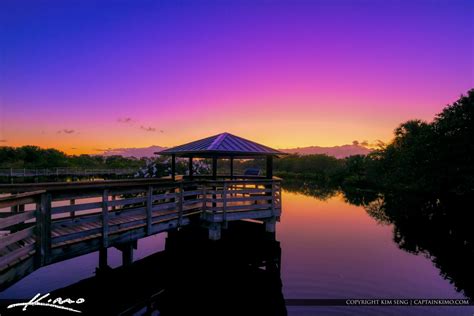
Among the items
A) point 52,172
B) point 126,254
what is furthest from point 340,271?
point 52,172

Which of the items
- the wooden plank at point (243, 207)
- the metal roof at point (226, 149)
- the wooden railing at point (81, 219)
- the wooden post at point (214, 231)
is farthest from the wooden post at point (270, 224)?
the metal roof at point (226, 149)

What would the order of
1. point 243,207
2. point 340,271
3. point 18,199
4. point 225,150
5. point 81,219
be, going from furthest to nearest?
point 340,271 < point 243,207 < point 225,150 < point 81,219 < point 18,199

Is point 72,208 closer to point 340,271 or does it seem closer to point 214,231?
point 214,231

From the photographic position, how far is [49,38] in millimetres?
14336

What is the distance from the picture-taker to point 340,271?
926cm

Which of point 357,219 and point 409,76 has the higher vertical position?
point 409,76

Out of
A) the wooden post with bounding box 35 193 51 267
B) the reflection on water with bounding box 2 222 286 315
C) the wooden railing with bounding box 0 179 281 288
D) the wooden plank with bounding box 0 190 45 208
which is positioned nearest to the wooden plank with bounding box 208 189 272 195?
the wooden railing with bounding box 0 179 281 288

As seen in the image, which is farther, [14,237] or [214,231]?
[214,231]

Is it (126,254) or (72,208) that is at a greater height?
(72,208)

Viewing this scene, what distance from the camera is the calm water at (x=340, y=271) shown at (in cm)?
708

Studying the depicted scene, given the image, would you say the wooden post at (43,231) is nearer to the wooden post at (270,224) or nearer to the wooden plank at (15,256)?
the wooden plank at (15,256)

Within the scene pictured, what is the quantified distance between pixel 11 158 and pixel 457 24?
81558 millimetres

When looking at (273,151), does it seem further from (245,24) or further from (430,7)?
(430,7)

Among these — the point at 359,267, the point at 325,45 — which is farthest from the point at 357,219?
the point at 325,45
